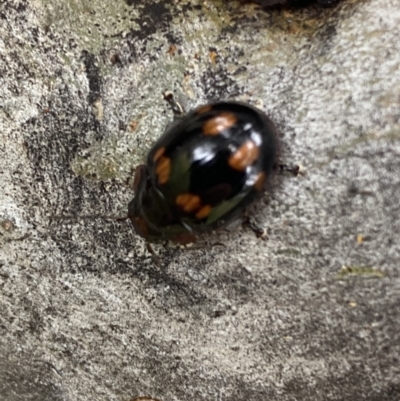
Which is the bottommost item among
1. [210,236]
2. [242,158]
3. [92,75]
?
[210,236]

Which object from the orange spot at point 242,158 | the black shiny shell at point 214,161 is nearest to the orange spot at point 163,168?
the black shiny shell at point 214,161

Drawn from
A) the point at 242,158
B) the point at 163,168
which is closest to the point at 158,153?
the point at 163,168

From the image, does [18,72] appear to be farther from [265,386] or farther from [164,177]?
[265,386]

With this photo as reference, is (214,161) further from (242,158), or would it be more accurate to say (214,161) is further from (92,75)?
(92,75)

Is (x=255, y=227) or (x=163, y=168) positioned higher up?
(x=163, y=168)

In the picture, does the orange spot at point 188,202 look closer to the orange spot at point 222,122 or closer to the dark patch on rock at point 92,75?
the orange spot at point 222,122

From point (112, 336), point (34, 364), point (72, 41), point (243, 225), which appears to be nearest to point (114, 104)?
point (72, 41)
